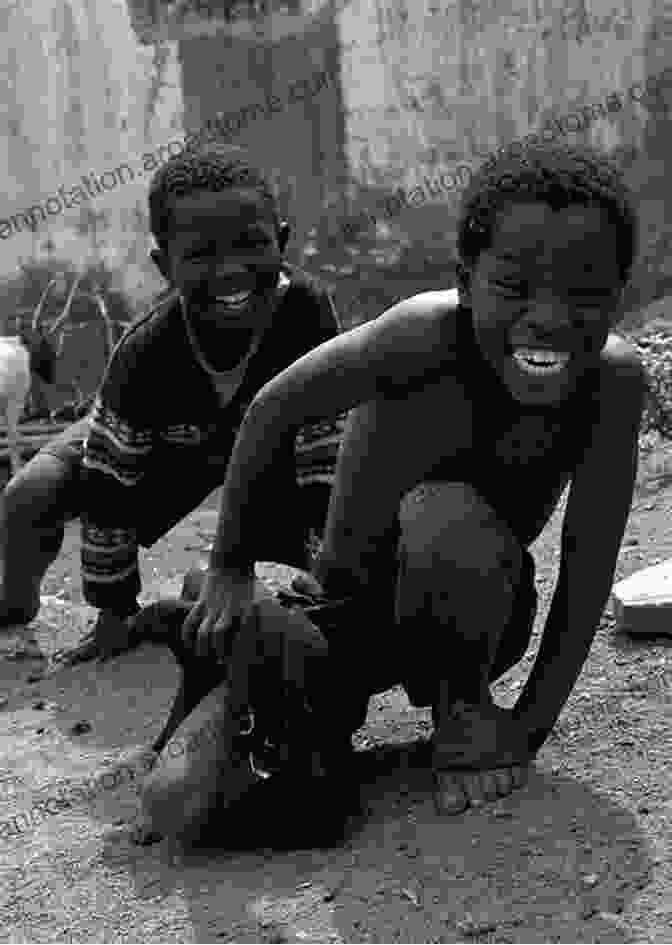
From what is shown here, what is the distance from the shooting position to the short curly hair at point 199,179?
353 centimetres

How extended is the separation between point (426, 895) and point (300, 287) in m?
1.89

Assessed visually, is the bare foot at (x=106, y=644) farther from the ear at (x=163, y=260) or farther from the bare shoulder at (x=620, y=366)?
the bare shoulder at (x=620, y=366)

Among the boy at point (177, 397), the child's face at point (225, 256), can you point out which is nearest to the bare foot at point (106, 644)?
the boy at point (177, 397)

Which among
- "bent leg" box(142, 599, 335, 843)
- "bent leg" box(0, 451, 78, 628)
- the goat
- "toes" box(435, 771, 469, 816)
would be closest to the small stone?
"toes" box(435, 771, 469, 816)

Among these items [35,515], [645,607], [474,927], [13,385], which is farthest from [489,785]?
[13,385]

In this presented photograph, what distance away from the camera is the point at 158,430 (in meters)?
4.11

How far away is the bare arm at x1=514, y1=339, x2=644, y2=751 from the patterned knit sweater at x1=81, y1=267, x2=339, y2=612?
1.14 m

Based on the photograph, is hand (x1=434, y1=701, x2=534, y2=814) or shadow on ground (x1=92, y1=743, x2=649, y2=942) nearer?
shadow on ground (x1=92, y1=743, x2=649, y2=942)

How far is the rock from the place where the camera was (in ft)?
11.3

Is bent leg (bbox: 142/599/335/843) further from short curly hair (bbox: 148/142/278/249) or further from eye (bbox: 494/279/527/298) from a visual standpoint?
short curly hair (bbox: 148/142/278/249)

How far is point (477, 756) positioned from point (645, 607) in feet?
2.92

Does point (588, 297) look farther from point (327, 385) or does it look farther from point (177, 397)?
point (177, 397)

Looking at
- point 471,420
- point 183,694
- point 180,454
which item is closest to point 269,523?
point 180,454

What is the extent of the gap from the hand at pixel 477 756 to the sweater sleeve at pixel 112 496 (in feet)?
5.30
